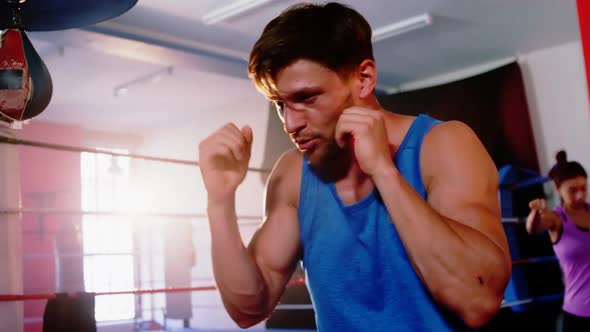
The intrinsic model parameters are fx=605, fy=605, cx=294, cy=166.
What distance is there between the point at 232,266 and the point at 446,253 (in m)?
0.39

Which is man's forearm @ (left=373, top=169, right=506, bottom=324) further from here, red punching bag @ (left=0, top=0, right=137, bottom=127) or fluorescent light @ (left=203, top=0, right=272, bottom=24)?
fluorescent light @ (left=203, top=0, right=272, bottom=24)

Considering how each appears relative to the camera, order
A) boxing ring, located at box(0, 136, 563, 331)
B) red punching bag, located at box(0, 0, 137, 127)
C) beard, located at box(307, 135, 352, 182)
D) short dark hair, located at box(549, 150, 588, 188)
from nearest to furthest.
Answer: beard, located at box(307, 135, 352, 182), red punching bag, located at box(0, 0, 137, 127), boxing ring, located at box(0, 136, 563, 331), short dark hair, located at box(549, 150, 588, 188)

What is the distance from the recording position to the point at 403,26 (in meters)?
4.75

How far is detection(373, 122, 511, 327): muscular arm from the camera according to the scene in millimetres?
789

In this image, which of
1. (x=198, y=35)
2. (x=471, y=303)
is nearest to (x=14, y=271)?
(x=471, y=303)

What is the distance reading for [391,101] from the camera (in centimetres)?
646

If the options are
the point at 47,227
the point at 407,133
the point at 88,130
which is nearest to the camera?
the point at 407,133

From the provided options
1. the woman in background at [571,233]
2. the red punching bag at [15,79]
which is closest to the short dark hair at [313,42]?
the red punching bag at [15,79]

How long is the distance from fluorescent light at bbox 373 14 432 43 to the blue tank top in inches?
153

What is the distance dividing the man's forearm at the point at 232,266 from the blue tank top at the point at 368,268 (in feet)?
0.37

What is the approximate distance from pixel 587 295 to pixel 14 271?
260cm

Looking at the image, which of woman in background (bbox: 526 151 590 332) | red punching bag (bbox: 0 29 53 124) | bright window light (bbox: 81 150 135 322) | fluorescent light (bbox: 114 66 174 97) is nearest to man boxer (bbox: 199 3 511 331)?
red punching bag (bbox: 0 29 53 124)

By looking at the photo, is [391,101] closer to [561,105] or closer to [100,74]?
[561,105]

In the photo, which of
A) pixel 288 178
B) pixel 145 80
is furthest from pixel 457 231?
pixel 145 80
